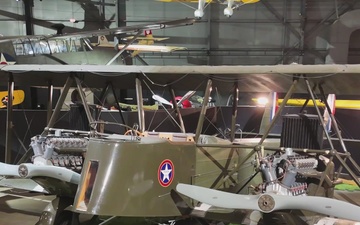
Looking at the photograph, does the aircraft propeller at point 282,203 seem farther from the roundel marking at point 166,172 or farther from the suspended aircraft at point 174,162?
Result: the roundel marking at point 166,172

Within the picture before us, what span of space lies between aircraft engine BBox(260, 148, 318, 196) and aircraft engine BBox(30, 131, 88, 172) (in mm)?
2637

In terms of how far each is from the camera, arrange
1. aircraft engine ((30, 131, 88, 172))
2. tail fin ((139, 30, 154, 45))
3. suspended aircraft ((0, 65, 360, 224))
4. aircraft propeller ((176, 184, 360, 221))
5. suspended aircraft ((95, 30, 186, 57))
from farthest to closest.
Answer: tail fin ((139, 30, 154, 45)) → suspended aircraft ((95, 30, 186, 57)) → aircraft engine ((30, 131, 88, 172)) → suspended aircraft ((0, 65, 360, 224)) → aircraft propeller ((176, 184, 360, 221))

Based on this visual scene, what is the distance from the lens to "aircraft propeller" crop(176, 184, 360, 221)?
10.6ft

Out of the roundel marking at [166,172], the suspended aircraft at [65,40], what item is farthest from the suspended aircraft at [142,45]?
the roundel marking at [166,172]

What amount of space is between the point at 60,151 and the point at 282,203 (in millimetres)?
3172

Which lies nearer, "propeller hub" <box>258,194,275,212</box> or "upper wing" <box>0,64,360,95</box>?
"propeller hub" <box>258,194,275,212</box>

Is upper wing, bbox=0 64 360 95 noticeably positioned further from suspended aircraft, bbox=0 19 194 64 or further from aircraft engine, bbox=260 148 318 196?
suspended aircraft, bbox=0 19 194 64

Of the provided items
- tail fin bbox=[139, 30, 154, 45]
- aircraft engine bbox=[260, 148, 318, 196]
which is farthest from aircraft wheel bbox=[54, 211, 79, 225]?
tail fin bbox=[139, 30, 154, 45]

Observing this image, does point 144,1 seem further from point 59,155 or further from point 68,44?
point 59,155

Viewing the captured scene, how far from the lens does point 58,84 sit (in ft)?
22.8

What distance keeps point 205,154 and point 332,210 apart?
1.80m

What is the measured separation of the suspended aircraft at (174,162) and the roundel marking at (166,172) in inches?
0.4

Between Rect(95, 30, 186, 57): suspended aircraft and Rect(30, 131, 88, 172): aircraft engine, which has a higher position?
Rect(95, 30, 186, 57): suspended aircraft

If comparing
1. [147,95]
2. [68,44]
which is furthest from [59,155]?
[147,95]
